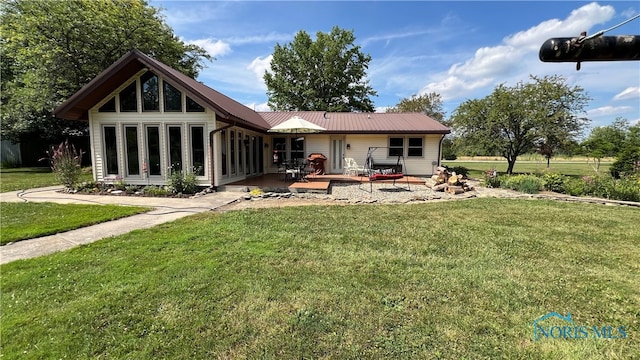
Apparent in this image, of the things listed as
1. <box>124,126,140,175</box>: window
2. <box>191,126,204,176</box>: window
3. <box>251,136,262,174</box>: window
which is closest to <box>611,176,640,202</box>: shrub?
<box>251,136,262,174</box>: window

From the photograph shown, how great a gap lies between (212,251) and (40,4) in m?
21.1

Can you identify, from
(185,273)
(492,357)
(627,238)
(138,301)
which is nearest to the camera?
(492,357)

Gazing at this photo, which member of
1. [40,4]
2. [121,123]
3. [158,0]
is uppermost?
[158,0]

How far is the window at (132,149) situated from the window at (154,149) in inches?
19.0

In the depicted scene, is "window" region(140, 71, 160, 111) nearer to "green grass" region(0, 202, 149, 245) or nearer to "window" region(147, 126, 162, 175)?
"window" region(147, 126, 162, 175)

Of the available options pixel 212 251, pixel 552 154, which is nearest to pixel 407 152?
pixel 552 154

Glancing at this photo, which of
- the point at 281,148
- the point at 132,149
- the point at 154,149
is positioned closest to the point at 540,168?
the point at 281,148

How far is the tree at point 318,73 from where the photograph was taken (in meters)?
30.0

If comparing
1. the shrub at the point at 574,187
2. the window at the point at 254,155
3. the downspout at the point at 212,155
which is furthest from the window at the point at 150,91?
the shrub at the point at 574,187

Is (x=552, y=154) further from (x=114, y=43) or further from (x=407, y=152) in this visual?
(x=114, y=43)

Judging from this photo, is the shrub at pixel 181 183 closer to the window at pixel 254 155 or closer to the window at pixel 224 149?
the window at pixel 224 149

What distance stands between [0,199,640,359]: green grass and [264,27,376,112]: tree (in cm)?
2642

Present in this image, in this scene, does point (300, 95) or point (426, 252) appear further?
point (300, 95)

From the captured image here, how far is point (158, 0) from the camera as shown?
18.7 m
